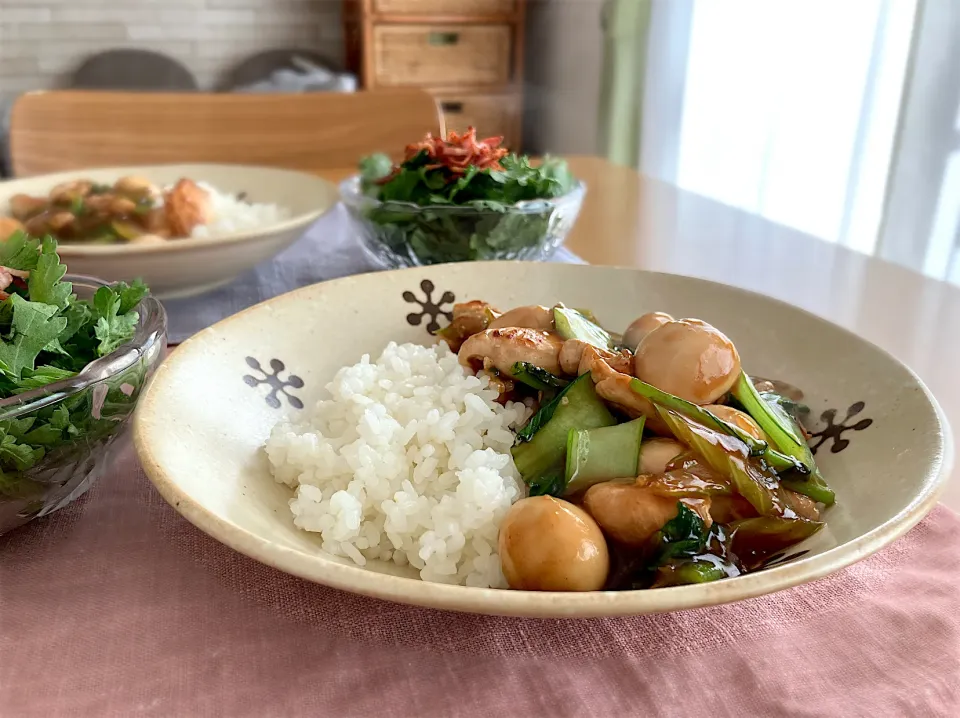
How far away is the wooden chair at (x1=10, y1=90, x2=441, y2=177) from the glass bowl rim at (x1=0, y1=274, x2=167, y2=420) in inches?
73.9

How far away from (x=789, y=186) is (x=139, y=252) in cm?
271

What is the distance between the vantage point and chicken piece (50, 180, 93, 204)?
1591 mm

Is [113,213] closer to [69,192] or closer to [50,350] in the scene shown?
[69,192]

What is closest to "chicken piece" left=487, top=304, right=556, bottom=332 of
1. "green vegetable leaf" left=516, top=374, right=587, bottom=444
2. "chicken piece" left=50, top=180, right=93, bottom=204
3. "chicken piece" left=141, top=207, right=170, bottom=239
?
"green vegetable leaf" left=516, top=374, right=587, bottom=444

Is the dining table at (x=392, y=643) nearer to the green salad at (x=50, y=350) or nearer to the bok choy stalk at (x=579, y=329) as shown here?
the green salad at (x=50, y=350)

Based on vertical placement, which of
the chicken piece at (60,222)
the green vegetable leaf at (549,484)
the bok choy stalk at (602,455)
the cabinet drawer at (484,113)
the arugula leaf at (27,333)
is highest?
the arugula leaf at (27,333)

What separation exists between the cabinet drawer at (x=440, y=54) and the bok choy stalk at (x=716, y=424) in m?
4.87

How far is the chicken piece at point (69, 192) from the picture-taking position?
1.59 meters

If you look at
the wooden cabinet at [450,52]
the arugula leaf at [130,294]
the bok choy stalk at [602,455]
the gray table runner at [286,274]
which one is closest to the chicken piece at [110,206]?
the gray table runner at [286,274]

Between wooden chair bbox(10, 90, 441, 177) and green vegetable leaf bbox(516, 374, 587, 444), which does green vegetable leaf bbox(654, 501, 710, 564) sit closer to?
green vegetable leaf bbox(516, 374, 587, 444)

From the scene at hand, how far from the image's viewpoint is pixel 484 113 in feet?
18.3

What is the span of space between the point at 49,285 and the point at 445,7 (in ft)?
16.1

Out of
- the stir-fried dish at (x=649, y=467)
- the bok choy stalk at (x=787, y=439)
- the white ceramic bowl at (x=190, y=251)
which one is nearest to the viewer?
the stir-fried dish at (x=649, y=467)

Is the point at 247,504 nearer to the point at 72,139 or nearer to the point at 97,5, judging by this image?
the point at 72,139
